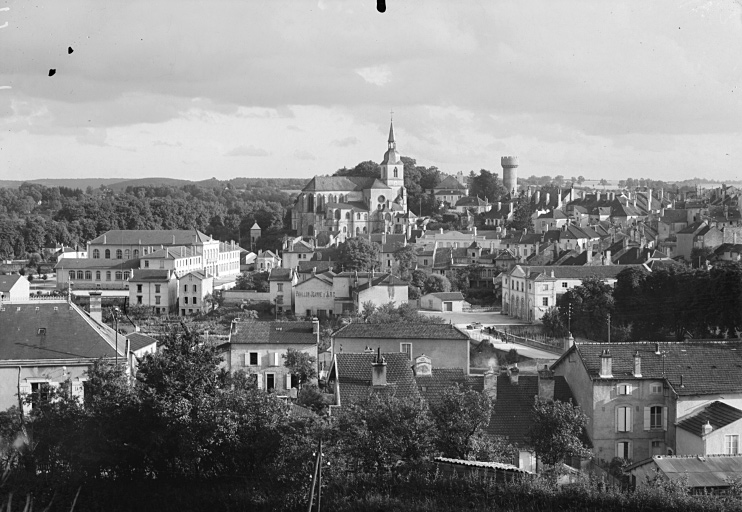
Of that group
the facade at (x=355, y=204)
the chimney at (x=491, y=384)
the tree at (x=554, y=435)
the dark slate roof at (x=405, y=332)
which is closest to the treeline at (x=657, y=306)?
the dark slate roof at (x=405, y=332)

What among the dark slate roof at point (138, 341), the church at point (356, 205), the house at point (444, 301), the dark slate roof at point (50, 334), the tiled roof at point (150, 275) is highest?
the church at point (356, 205)

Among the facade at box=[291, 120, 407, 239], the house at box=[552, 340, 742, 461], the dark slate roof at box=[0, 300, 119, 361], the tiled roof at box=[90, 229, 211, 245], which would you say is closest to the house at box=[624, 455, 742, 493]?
the house at box=[552, 340, 742, 461]

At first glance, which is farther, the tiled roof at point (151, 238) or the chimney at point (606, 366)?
the tiled roof at point (151, 238)

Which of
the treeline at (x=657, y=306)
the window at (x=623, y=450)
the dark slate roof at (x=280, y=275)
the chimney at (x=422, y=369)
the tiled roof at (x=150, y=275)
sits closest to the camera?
the window at (x=623, y=450)

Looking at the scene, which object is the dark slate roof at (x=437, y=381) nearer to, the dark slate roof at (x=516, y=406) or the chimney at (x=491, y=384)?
the chimney at (x=491, y=384)

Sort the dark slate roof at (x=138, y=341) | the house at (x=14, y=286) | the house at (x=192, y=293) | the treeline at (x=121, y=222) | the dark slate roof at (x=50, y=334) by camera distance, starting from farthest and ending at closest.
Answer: the treeline at (x=121, y=222) < the house at (x=192, y=293) < the house at (x=14, y=286) < the dark slate roof at (x=138, y=341) < the dark slate roof at (x=50, y=334)

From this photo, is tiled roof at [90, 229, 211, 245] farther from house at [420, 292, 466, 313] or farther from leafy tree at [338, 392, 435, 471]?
leafy tree at [338, 392, 435, 471]

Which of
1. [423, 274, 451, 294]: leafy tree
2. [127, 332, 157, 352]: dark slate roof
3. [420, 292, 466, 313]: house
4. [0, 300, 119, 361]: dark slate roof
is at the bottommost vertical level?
[420, 292, 466, 313]: house
